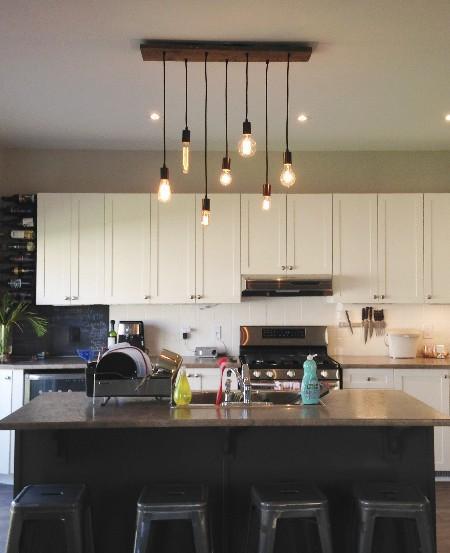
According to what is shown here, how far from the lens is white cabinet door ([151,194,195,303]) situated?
16.1 ft

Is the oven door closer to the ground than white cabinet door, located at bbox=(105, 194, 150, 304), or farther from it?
closer to the ground

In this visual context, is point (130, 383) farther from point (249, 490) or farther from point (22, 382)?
point (22, 382)

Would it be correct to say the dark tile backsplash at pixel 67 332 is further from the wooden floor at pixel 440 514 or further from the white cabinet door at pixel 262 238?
the white cabinet door at pixel 262 238

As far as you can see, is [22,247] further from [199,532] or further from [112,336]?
[199,532]

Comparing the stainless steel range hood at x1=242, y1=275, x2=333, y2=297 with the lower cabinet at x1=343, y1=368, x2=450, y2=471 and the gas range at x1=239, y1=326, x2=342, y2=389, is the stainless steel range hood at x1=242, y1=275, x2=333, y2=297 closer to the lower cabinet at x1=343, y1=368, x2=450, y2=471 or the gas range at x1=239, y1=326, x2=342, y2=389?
the gas range at x1=239, y1=326, x2=342, y2=389

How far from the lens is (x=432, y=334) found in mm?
5223

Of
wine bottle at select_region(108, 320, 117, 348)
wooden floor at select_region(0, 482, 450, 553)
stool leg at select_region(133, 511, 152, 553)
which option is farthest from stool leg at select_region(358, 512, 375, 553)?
wine bottle at select_region(108, 320, 117, 348)

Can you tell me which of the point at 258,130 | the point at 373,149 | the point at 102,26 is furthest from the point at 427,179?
the point at 102,26

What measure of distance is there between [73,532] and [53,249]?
2945 mm

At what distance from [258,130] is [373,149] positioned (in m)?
1.27

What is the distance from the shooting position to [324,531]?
2463 mm

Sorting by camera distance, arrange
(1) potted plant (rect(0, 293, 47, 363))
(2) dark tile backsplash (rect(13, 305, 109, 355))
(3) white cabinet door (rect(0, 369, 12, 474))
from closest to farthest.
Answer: (3) white cabinet door (rect(0, 369, 12, 474)) < (1) potted plant (rect(0, 293, 47, 363)) < (2) dark tile backsplash (rect(13, 305, 109, 355))

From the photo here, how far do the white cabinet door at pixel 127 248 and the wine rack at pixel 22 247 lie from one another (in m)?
0.68

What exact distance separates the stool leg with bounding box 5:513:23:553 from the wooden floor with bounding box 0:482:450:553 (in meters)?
1.03
